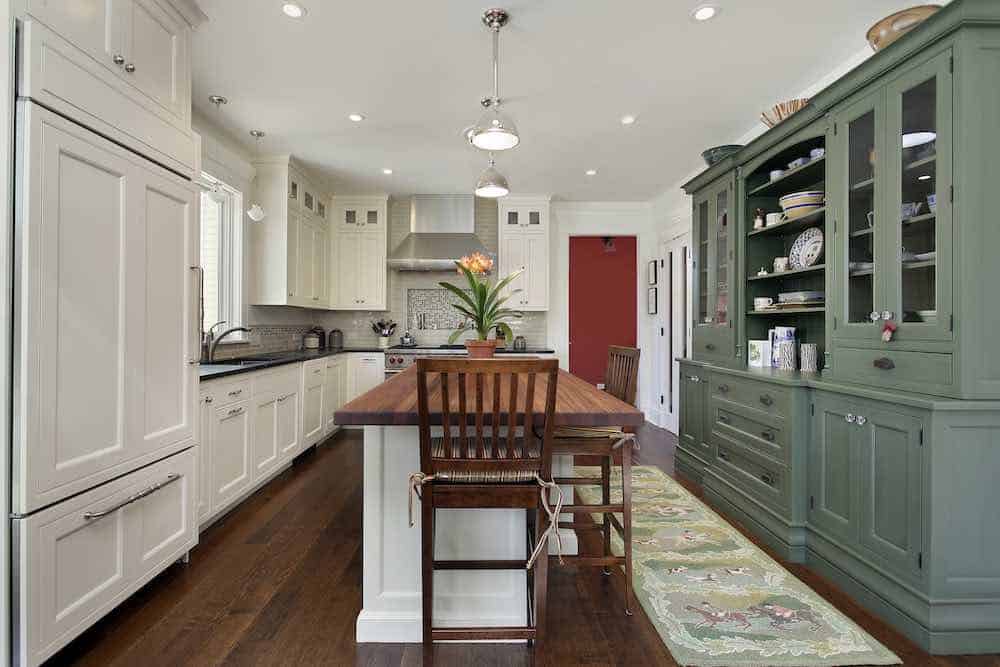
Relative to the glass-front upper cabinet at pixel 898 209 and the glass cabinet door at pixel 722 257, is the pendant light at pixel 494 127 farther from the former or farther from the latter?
the glass cabinet door at pixel 722 257

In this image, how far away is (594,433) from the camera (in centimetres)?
202

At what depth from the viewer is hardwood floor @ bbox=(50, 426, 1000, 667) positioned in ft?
5.49

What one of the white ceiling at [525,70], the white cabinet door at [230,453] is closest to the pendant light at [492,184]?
the white ceiling at [525,70]

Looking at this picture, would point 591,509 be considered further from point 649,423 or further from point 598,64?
Result: point 649,423

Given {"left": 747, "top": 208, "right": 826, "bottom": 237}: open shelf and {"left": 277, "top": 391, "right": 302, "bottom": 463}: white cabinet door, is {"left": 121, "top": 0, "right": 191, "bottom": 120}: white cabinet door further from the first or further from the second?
{"left": 747, "top": 208, "right": 826, "bottom": 237}: open shelf

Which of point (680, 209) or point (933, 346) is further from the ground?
point (680, 209)

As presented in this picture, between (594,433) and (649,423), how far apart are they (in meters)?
4.17

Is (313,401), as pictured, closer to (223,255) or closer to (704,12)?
(223,255)

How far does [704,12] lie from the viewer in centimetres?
233

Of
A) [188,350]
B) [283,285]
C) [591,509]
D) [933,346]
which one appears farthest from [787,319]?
[283,285]

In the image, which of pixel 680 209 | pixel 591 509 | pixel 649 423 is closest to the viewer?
pixel 591 509

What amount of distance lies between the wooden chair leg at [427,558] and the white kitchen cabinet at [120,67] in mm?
1693

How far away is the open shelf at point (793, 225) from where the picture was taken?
264 centimetres

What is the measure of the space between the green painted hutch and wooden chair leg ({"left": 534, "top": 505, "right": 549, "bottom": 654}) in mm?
1379
